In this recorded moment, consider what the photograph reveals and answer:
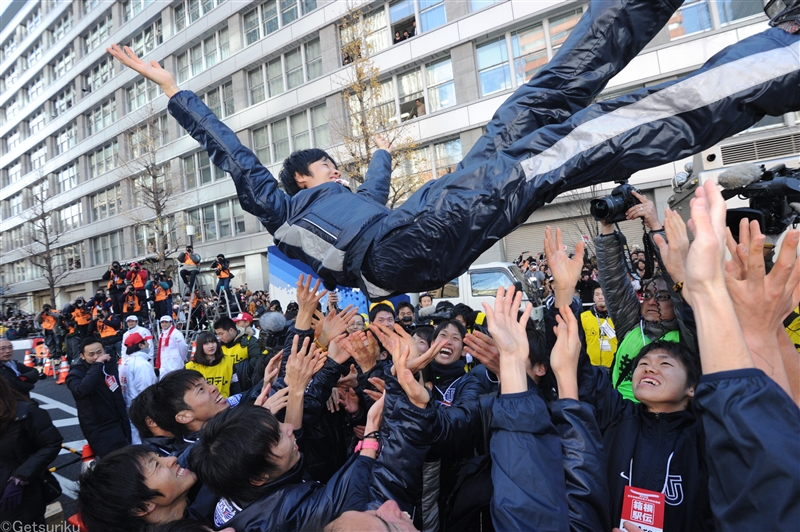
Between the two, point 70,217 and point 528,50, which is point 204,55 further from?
point 70,217

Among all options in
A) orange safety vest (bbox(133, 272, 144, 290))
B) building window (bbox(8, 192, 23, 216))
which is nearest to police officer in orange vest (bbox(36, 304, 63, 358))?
orange safety vest (bbox(133, 272, 144, 290))

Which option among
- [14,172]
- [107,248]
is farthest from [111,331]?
[14,172]

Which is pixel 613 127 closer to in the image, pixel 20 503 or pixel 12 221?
pixel 20 503

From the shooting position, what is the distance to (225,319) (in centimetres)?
561

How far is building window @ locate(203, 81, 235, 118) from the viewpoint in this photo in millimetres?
21594

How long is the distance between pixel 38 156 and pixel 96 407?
39.2m

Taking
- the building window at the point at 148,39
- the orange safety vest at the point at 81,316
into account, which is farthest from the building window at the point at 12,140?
the orange safety vest at the point at 81,316

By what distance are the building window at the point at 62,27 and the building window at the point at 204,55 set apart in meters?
14.7

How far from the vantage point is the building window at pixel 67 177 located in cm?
3059

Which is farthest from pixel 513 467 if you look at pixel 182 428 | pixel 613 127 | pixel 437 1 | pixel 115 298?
pixel 437 1

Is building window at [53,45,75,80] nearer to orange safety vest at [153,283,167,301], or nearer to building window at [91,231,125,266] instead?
building window at [91,231,125,266]

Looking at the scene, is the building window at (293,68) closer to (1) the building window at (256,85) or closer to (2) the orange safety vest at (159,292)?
(1) the building window at (256,85)

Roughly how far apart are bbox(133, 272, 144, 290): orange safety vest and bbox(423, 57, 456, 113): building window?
1057 centimetres

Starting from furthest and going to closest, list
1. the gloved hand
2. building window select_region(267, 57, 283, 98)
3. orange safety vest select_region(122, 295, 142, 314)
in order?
building window select_region(267, 57, 283, 98)
orange safety vest select_region(122, 295, 142, 314)
the gloved hand
